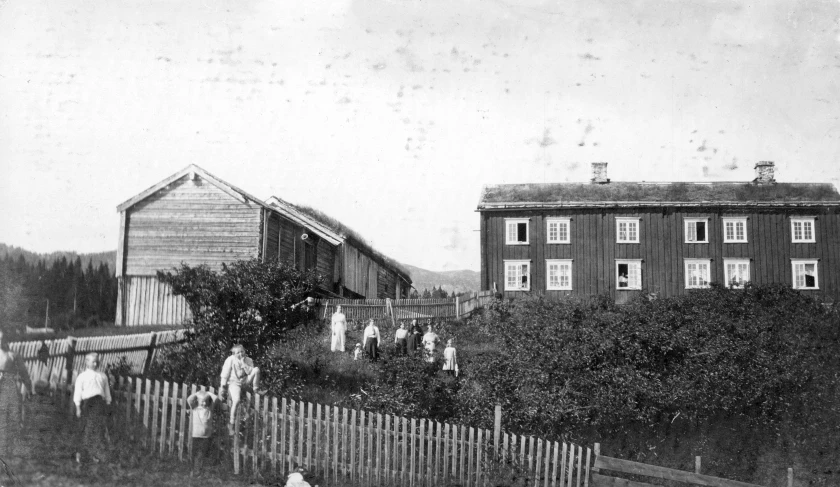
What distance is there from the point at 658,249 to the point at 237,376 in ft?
34.4

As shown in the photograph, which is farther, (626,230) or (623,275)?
(626,230)

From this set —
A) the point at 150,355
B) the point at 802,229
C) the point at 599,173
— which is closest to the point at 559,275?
the point at 599,173

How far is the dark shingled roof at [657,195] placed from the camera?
1447 centimetres

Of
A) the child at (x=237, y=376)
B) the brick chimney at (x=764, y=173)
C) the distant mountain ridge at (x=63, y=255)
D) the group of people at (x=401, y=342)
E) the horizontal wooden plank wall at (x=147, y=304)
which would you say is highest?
the brick chimney at (x=764, y=173)

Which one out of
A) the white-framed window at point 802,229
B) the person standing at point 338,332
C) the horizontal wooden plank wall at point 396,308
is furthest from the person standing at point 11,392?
the white-framed window at point 802,229

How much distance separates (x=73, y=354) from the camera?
10.3 m

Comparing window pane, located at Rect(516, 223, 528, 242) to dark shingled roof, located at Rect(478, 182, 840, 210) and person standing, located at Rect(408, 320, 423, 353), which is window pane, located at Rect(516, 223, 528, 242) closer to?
dark shingled roof, located at Rect(478, 182, 840, 210)

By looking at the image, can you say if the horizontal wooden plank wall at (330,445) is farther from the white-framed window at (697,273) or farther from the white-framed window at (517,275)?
the white-framed window at (517,275)

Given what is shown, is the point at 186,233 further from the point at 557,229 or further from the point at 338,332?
the point at 557,229

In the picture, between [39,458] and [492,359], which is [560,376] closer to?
[492,359]

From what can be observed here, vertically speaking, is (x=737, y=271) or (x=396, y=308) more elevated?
(x=737, y=271)

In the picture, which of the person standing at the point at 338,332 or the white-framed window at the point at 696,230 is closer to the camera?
the person standing at the point at 338,332

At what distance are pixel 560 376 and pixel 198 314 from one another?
6.05 m

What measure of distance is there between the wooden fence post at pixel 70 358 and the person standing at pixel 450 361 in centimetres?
642
